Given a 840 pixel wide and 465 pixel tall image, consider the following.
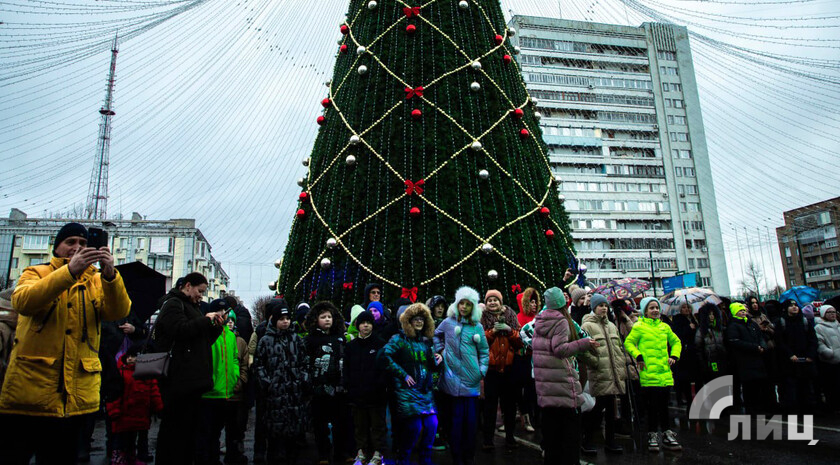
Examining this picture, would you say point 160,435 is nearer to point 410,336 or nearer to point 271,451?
point 271,451

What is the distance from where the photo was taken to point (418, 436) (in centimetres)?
516

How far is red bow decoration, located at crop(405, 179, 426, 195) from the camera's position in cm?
857

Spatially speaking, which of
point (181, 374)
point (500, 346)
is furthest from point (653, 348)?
point (181, 374)

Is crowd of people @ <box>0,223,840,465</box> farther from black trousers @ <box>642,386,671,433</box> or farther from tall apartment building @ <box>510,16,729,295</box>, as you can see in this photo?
tall apartment building @ <box>510,16,729,295</box>

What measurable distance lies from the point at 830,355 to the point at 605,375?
221 inches

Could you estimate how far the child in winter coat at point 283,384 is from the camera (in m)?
5.73

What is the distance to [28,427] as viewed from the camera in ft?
9.67

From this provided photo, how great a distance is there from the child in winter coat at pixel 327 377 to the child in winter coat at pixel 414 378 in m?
0.96

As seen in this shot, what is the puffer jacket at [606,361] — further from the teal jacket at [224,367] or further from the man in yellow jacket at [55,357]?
the man in yellow jacket at [55,357]

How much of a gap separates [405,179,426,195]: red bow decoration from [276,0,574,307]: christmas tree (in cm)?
2

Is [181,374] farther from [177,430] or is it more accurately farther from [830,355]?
[830,355]

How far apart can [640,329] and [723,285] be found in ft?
198

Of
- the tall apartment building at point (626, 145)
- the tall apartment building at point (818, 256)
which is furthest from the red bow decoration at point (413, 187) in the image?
the tall apartment building at point (818, 256)
